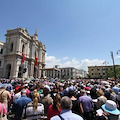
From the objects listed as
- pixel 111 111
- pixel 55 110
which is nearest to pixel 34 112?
pixel 55 110

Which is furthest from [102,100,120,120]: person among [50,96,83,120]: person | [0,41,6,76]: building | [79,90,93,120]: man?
[0,41,6,76]: building

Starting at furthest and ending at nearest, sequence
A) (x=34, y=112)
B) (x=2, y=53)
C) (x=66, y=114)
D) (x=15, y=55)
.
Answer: (x=2, y=53) < (x=15, y=55) < (x=34, y=112) < (x=66, y=114)

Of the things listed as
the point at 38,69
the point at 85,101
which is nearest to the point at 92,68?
the point at 38,69

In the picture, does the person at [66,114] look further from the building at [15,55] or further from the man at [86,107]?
the building at [15,55]

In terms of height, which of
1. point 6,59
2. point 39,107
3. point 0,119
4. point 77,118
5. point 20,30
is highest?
point 20,30

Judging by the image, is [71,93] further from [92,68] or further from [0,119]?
[92,68]

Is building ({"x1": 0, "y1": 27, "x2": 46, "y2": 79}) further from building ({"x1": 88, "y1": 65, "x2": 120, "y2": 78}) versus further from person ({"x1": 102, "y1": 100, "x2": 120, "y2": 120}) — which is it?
building ({"x1": 88, "y1": 65, "x2": 120, "y2": 78})

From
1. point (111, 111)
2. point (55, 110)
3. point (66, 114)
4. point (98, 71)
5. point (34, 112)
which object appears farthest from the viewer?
point (98, 71)

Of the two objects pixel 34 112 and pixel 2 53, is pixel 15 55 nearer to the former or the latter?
pixel 2 53

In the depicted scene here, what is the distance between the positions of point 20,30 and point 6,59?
11060 millimetres

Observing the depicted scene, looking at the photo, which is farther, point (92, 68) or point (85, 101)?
point (92, 68)

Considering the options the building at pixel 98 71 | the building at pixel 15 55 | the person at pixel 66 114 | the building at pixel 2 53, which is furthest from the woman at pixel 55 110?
the building at pixel 98 71

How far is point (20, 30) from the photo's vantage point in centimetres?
2969

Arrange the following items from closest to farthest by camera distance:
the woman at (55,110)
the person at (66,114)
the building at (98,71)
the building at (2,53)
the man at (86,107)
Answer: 1. the person at (66,114)
2. the woman at (55,110)
3. the man at (86,107)
4. the building at (2,53)
5. the building at (98,71)
